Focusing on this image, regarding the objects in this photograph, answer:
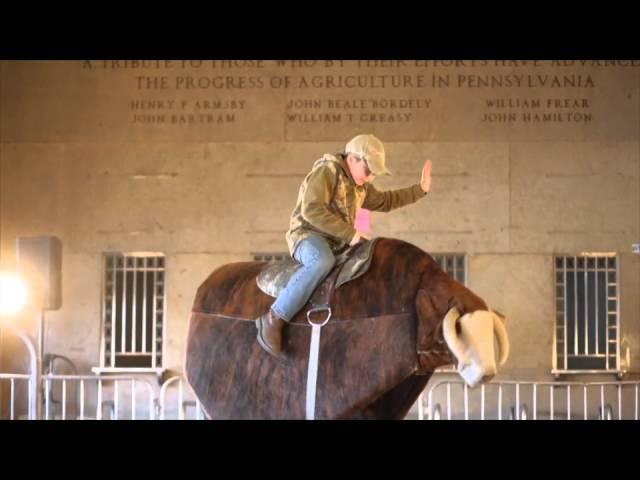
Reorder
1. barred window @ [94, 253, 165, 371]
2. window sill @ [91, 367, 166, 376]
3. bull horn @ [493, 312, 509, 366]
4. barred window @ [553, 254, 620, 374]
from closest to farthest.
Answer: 1. bull horn @ [493, 312, 509, 366]
2. window sill @ [91, 367, 166, 376]
3. barred window @ [553, 254, 620, 374]
4. barred window @ [94, 253, 165, 371]

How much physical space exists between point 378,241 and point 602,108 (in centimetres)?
761

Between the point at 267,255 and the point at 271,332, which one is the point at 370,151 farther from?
the point at 267,255

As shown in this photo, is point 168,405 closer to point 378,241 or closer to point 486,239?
point 486,239

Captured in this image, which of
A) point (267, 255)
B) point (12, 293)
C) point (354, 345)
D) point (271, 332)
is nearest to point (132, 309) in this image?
point (267, 255)

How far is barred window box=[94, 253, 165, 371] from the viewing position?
12.4 m

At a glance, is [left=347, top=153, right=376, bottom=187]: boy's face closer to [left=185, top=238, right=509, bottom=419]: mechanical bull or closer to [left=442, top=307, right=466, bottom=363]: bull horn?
[left=185, top=238, right=509, bottom=419]: mechanical bull

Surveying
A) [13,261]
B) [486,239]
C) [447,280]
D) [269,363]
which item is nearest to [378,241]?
[447,280]

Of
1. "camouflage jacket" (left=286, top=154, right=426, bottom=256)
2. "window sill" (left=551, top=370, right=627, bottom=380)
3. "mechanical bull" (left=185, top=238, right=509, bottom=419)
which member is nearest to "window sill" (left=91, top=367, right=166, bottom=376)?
"window sill" (left=551, top=370, right=627, bottom=380)

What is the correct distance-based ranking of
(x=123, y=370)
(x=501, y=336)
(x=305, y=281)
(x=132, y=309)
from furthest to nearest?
(x=132, y=309) < (x=123, y=370) < (x=305, y=281) < (x=501, y=336)

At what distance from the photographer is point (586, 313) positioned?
12211 millimetres

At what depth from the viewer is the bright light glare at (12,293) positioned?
6.90 meters

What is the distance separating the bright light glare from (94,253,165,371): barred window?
17.3ft

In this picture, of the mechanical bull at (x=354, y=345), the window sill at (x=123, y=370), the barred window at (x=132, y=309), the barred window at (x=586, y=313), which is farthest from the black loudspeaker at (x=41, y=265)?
the barred window at (x=586, y=313)

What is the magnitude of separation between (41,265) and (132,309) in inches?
207
